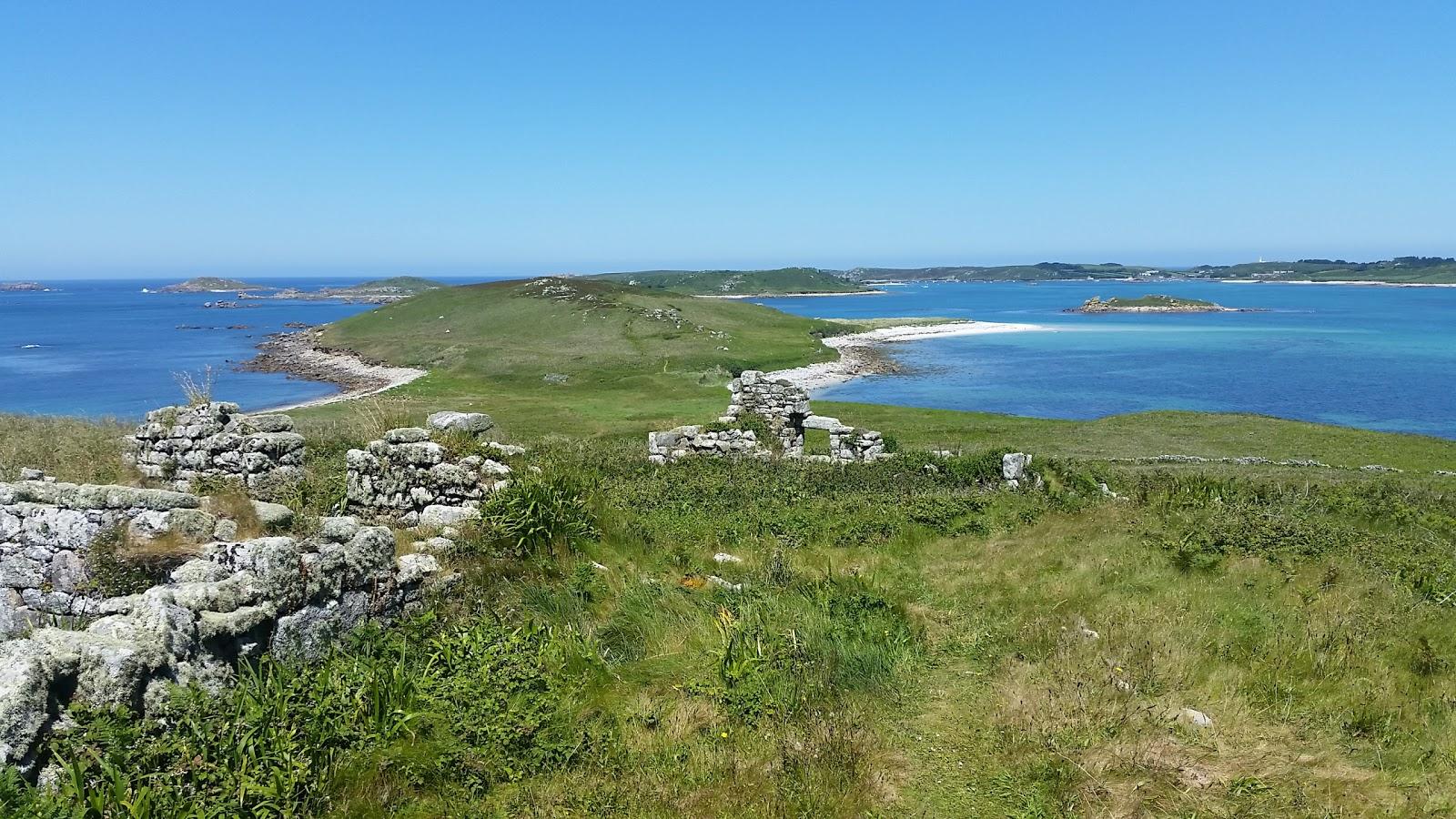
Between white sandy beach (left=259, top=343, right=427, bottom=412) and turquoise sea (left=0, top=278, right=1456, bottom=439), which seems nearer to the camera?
turquoise sea (left=0, top=278, right=1456, bottom=439)

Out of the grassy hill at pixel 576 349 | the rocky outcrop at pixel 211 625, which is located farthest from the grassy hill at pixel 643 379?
the rocky outcrop at pixel 211 625

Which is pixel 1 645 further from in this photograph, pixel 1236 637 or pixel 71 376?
pixel 71 376

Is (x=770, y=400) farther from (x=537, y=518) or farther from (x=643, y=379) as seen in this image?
(x=643, y=379)

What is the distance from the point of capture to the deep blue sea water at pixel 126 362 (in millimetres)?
64938

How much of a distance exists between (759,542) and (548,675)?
19.7ft

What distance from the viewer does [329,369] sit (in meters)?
83.9

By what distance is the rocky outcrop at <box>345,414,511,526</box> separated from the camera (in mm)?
12477

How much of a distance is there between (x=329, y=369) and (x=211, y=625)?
87134 mm

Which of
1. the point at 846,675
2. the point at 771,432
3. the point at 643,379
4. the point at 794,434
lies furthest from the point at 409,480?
the point at 643,379

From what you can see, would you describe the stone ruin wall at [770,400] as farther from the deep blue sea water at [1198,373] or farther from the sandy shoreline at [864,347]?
the deep blue sea water at [1198,373]

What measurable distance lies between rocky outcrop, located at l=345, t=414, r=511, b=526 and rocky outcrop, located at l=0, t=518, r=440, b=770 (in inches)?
126

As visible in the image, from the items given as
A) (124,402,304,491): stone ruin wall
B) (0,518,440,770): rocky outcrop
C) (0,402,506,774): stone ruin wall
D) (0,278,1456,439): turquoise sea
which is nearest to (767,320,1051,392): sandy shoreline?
(0,278,1456,439): turquoise sea

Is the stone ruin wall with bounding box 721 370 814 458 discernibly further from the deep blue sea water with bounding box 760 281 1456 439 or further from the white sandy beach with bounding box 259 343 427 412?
the white sandy beach with bounding box 259 343 427 412

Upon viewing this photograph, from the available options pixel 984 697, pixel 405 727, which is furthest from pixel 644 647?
pixel 984 697
